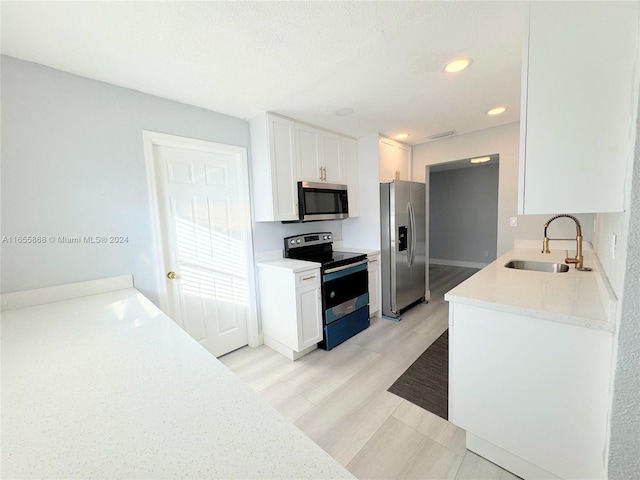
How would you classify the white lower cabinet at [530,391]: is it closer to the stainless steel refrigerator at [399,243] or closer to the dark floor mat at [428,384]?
the dark floor mat at [428,384]

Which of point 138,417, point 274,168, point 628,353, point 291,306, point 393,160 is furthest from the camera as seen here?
point 393,160

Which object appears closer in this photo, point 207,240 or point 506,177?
point 207,240

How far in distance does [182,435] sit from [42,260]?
1824 mm

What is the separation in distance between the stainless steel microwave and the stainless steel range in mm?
367

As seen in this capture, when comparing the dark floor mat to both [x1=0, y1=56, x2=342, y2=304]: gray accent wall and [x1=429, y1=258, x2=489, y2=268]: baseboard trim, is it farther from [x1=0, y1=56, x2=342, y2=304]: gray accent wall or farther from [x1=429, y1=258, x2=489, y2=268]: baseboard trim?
[x1=429, y1=258, x2=489, y2=268]: baseboard trim

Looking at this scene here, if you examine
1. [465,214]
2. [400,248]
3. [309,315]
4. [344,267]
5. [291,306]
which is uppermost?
[465,214]

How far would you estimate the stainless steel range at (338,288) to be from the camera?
8.78 ft

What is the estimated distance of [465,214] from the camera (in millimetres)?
6051

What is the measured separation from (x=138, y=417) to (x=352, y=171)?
3.21 metres

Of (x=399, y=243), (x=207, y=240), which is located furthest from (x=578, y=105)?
(x=207, y=240)

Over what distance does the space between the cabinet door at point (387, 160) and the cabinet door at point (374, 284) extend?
1046 mm

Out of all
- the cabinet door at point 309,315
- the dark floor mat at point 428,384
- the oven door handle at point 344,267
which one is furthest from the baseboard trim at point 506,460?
the oven door handle at point 344,267

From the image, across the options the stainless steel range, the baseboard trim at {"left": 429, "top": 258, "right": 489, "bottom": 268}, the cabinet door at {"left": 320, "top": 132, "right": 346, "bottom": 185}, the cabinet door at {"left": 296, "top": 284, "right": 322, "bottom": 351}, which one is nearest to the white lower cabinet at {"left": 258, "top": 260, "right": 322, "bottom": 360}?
the cabinet door at {"left": 296, "top": 284, "right": 322, "bottom": 351}

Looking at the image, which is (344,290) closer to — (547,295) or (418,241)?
(418,241)
